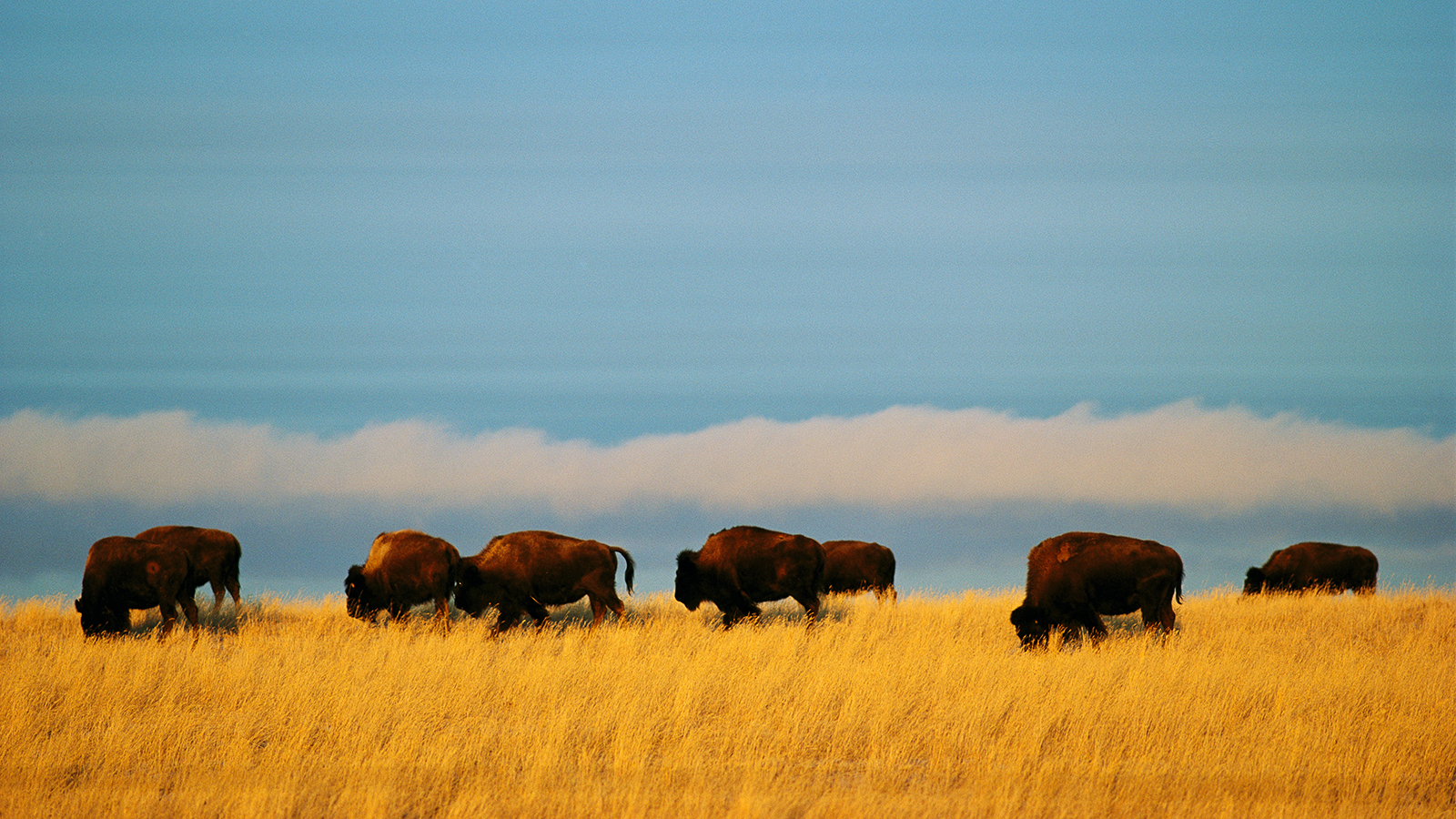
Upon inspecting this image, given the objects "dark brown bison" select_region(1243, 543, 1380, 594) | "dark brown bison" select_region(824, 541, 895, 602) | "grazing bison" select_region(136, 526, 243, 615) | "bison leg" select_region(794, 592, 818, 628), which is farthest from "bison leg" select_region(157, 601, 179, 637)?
"dark brown bison" select_region(1243, 543, 1380, 594)

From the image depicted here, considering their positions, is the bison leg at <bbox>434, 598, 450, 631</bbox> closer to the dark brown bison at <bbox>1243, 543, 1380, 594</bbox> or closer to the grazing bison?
the grazing bison

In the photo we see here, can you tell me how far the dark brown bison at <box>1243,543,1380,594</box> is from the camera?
2581cm

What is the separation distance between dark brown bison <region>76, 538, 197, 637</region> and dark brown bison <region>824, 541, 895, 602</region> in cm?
1345

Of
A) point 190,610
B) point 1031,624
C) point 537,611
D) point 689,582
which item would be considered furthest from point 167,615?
point 1031,624

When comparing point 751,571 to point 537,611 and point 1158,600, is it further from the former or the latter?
point 1158,600

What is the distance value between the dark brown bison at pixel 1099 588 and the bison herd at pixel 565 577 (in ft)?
0.05

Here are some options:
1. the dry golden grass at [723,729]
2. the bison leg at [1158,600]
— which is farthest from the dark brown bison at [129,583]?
the bison leg at [1158,600]

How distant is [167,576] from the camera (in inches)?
662

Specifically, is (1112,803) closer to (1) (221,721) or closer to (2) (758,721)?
(2) (758,721)

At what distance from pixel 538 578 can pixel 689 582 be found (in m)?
2.93

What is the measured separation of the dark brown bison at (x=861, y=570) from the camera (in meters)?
24.5

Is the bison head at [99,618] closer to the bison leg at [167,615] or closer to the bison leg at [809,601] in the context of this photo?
the bison leg at [167,615]

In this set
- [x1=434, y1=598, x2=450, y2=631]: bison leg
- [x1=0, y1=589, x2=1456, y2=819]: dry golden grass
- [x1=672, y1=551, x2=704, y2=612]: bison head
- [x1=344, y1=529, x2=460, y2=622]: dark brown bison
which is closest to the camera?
[x1=0, y1=589, x2=1456, y2=819]: dry golden grass

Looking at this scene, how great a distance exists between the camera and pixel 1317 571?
1019 inches
